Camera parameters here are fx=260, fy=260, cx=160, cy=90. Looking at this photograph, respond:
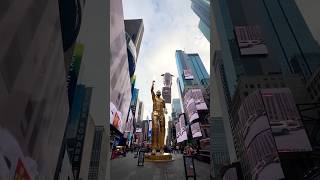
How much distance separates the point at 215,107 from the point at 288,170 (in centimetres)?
1214

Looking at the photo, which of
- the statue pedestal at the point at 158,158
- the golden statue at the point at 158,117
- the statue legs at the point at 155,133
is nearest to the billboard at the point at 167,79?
the golden statue at the point at 158,117

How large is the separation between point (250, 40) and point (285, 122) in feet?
70.6

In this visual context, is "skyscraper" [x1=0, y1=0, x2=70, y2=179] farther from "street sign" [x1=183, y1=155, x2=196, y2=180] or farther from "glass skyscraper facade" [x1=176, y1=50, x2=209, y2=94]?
"glass skyscraper facade" [x1=176, y1=50, x2=209, y2=94]

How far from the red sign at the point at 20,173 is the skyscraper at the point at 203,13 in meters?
85.5

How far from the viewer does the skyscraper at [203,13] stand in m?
85.3

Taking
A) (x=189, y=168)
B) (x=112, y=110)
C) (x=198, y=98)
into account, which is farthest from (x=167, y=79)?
(x=198, y=98)

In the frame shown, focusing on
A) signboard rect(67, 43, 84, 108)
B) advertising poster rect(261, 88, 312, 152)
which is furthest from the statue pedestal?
advertising poster rect(261, 88, 312, 152)

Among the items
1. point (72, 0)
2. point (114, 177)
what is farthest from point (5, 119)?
point (114, 177)

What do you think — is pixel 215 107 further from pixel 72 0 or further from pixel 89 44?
pixel 72 0

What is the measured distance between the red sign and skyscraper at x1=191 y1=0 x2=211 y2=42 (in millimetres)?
85482

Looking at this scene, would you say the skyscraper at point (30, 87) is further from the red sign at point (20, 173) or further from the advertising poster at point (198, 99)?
the advertising poster at point (198, 99)

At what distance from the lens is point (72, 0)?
25.2ft

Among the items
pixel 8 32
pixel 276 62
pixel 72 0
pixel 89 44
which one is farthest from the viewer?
pixel 276 62

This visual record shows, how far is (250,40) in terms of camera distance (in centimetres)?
4459
